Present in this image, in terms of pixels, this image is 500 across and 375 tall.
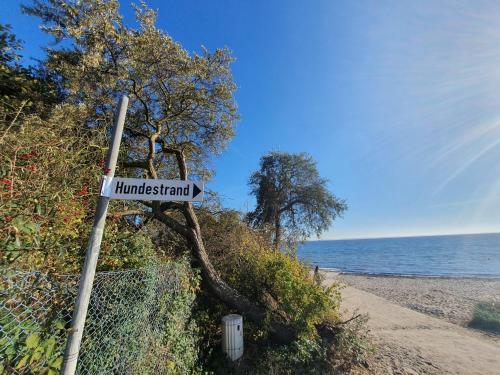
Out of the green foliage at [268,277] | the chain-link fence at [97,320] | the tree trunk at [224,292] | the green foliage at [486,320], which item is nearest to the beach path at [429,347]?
the green foliage at [486,320]

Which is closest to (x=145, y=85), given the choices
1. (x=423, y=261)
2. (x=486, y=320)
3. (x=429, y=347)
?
(x=429, y=347)

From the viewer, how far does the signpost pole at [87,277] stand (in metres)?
1.58

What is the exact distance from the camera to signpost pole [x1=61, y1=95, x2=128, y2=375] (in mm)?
1580

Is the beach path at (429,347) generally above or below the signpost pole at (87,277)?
below

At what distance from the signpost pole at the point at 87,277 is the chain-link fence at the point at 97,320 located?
0.34m

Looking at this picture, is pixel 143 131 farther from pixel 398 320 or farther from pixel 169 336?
pixel 398 320

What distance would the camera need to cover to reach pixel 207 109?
23.9 feet

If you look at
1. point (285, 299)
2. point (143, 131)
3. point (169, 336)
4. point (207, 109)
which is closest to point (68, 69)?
point (143, 131)

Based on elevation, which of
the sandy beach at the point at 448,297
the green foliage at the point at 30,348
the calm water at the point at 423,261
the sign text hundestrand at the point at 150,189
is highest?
the calm water at the point at 423,261

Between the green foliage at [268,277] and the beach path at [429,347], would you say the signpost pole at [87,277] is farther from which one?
the beach path at [429,347]

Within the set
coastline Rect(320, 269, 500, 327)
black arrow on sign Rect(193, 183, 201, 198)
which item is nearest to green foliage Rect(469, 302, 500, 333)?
coastline Rect(320, 269, 500, 327)

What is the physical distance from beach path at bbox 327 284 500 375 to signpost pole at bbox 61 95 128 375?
225 inches

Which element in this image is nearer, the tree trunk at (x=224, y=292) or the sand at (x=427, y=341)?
the tree trunk at (x=224, y=292)

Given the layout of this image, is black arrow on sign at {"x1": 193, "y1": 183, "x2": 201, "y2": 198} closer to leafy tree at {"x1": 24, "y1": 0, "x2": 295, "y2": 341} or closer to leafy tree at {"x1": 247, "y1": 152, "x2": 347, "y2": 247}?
leafy tree at {"x1": 24, "y1": 0, "x2": 295, "y2": 341}
